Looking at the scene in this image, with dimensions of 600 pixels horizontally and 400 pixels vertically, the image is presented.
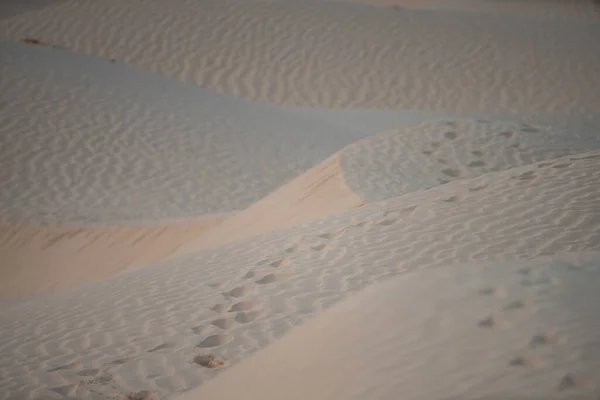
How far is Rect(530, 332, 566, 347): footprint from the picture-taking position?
3.17 meters

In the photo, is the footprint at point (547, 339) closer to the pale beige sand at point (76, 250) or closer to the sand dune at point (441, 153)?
the sand dune at point (441, 153)

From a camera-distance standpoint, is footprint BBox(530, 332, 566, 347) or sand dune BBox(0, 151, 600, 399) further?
sand dune BBox(0, 151, 600, 399)

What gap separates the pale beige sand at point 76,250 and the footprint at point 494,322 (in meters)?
5.05

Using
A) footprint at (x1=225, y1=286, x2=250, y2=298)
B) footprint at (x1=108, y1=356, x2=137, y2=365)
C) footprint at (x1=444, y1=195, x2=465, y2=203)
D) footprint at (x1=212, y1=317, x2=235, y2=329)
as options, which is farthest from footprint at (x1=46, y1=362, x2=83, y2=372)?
footprint at (x1=444, y1=195, x2=465, y2=203)

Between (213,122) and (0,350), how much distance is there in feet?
23.8

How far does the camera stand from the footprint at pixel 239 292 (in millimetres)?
5414

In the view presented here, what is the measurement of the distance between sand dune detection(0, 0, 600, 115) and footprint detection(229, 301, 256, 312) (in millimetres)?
8658

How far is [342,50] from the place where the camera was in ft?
49.6

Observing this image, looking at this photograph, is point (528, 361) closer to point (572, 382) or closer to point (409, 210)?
point (572, 382)

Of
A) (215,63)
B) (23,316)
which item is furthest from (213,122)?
(23,316)

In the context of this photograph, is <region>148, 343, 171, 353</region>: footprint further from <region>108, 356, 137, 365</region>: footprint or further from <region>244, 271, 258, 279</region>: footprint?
<region>244, 271, 258, 279</region>: footprint

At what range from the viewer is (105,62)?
14.2 meters

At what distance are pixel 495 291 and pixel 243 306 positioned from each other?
6.53 ft

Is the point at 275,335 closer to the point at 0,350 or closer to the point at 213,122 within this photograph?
the point at 0,350
